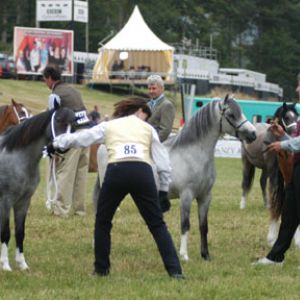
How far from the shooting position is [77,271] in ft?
27.9

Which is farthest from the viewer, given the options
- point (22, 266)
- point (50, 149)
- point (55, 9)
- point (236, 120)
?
point (55, 9)

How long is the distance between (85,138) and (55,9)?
4652cm

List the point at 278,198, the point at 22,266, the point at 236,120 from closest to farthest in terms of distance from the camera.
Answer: the point at 22,266
the point at 236,120
the point at 278,198

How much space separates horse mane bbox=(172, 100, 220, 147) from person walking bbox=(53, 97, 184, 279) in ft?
4.72

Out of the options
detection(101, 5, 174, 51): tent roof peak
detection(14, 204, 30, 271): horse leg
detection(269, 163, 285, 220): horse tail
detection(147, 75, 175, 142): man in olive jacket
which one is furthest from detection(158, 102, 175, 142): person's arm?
detection(101, 5, 174, 51): tent roof peak

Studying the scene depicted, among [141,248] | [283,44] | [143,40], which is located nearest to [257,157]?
[141,248]

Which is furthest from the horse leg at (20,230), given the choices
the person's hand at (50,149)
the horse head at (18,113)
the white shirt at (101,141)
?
the horse head at (18,113)

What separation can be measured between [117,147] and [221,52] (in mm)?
70001

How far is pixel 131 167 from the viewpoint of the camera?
7.60 meters

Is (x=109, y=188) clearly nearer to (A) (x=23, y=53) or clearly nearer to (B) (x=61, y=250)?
→ (B) (x=61, y=250)

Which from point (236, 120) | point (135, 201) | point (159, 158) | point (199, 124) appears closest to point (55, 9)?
point (199, 124)

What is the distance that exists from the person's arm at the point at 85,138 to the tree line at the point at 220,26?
5759cm

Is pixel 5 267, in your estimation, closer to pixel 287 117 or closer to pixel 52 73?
pixel 52 73

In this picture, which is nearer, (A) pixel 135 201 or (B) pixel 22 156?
(A) pixel 135 201
